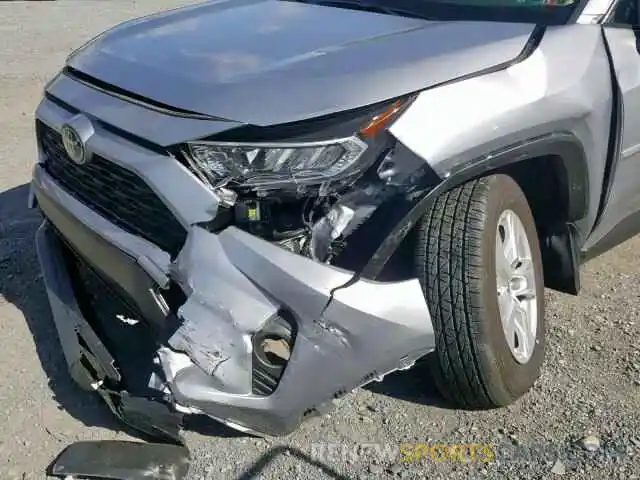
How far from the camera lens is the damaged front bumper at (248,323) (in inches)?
94.0

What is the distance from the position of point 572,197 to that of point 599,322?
30.4 inches

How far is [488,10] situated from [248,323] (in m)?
1.66

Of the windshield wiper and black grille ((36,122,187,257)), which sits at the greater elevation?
the windshield wiper

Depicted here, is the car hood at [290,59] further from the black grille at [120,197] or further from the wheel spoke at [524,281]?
the wheel spoke at [524,281]

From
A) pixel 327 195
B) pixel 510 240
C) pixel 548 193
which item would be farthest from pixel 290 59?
pixel 548 193

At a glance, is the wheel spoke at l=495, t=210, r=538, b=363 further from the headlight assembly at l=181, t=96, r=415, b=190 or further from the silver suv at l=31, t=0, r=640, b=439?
the headlight assembly at l=181, t=96, r=415, b=190

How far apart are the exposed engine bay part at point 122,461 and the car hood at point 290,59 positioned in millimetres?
1148

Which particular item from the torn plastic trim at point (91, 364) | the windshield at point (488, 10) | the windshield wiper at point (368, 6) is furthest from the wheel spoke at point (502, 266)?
the torn plastic trim at point (91, 364)

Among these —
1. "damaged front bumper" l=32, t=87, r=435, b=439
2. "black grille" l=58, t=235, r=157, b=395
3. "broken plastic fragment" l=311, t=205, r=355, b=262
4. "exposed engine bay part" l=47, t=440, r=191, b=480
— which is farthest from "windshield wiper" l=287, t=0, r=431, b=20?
"exposed engine bay part" l=47, t=440, r=191, b=480

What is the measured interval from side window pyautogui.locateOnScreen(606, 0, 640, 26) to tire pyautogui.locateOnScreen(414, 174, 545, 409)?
0.87 metres

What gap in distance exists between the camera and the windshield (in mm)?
3090

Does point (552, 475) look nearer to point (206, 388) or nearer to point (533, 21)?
point (206, 388)

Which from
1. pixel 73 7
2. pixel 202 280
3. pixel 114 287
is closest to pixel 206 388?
pixel 202 280

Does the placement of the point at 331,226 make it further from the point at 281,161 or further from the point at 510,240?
the point at 510,240
